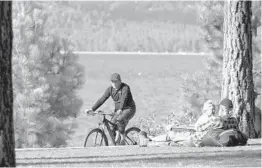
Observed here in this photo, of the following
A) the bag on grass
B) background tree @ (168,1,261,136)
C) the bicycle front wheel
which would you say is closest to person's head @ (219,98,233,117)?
the bag on grass

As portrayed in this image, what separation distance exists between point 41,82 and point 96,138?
1878 centimetres

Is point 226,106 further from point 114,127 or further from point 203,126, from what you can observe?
point 114,127

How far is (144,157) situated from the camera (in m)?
11.2

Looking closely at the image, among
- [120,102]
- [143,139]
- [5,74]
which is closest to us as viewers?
[5,74]

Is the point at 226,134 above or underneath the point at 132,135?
above

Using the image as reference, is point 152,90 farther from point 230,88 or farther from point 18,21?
point 230,88

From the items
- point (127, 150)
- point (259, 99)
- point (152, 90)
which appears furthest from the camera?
point (152, 90)

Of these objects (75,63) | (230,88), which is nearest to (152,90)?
(75,63)

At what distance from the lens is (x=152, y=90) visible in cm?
10206

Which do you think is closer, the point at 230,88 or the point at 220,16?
the point at 230,88

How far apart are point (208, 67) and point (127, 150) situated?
63.3 ft

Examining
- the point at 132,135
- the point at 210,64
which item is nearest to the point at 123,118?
the point at 132,135

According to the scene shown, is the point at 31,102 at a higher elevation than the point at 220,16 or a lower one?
lower

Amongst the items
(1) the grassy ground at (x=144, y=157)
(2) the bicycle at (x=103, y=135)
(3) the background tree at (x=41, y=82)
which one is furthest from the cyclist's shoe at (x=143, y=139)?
(3) the background tree at (x=41, y=82)
